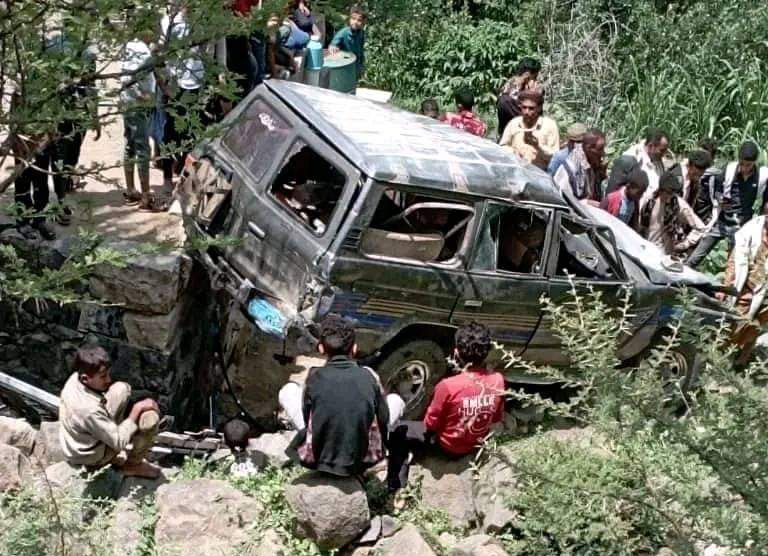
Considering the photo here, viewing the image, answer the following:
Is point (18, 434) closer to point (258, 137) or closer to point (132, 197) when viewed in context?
point (258, 137)

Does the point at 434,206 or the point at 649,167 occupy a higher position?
the point at 434,206

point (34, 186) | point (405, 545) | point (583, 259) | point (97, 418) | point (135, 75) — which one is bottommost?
point (405, 545)

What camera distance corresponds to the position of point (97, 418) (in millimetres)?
5832

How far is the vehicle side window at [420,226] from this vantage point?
7.09 metres

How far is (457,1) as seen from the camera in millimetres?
15344

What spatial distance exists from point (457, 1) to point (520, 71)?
4.93 metres

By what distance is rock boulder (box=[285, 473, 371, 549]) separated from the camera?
579cm

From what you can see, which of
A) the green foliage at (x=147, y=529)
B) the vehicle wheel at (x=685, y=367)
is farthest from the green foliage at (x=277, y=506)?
the vehicle wheel at (x=685, y=367)

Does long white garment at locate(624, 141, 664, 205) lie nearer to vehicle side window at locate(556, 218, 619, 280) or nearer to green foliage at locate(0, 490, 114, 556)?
vehicle side window at locate(556, 218, 619, 280)

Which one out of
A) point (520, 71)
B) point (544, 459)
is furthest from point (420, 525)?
point (520, 71)

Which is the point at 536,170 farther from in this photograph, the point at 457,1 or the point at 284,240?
the point at 457,1

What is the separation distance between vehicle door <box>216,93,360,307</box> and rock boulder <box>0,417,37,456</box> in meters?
1.66

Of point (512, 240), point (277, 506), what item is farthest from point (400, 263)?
point (277, 506)

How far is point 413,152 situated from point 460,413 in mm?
1845
